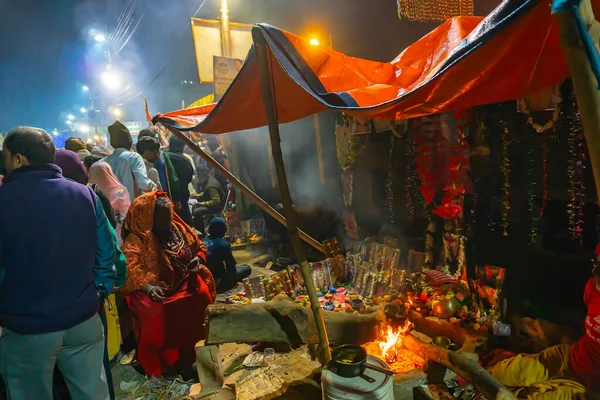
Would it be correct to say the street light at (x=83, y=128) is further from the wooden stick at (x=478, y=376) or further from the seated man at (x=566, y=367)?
the seated man at (x=566, y=367)

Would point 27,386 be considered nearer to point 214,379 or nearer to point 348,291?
point 214,379

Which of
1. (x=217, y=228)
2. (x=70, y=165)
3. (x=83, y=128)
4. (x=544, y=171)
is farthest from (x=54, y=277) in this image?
(x=83, y=128)

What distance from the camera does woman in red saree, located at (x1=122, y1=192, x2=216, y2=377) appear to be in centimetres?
470

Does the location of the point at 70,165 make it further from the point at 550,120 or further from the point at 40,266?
the point at 550,120

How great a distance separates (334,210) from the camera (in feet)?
26.4

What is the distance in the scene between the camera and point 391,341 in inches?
184

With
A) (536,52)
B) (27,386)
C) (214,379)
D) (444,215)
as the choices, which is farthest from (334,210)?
(27,386)

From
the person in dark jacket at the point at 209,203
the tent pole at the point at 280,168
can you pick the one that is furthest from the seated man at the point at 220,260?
the person in dark jacket at the point at 209,203

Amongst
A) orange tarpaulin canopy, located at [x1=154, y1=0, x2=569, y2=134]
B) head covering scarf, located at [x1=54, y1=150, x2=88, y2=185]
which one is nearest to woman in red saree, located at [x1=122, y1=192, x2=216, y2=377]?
head covering scarf, located at [x1=54, y1=150, x2=88, y2=185]

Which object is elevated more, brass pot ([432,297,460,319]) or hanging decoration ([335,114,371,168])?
hanging decoration ([335,114,371,168])

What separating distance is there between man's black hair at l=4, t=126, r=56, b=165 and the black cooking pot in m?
2.84

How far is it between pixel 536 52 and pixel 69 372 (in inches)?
181

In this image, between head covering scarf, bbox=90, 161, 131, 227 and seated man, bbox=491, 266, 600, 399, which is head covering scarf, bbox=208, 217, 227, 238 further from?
seated man, bbox=491, 266, 600, 399

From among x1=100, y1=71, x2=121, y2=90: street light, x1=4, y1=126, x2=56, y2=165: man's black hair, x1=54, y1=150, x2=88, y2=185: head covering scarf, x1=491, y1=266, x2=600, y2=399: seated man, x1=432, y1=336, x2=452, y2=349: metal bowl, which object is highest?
x1=100, y1=71, x2=121, y2=90: street light
